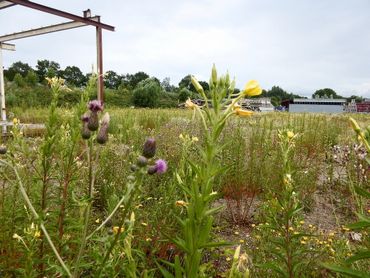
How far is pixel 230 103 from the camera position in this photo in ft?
3.44

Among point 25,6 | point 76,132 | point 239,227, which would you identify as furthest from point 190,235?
point 25,6

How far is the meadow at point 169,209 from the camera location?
97cm

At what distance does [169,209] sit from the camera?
6.97ft

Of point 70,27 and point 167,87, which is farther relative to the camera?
point 167,87

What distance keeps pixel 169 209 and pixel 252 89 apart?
129cm

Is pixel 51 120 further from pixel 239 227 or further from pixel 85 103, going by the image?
pixel 239 227

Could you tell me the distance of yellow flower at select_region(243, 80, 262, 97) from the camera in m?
1.03

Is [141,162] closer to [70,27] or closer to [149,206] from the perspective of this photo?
[149,206]

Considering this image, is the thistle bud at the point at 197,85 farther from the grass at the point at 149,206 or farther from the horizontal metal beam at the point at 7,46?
the horizontal metal beam at the point at 7,46

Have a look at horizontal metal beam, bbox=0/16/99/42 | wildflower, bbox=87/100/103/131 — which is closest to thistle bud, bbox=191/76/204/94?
wildflower, bbox=87/100/103/131

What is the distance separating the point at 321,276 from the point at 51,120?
5.69 feet

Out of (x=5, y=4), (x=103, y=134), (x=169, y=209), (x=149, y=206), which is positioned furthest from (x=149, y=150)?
(x=5, y=4)

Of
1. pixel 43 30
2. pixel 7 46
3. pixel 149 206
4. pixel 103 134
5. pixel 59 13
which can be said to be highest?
pixel 59 13

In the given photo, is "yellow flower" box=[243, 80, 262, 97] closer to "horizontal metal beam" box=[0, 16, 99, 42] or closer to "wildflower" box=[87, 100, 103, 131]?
"wildflower" box=[87, 100, 103, 131]
